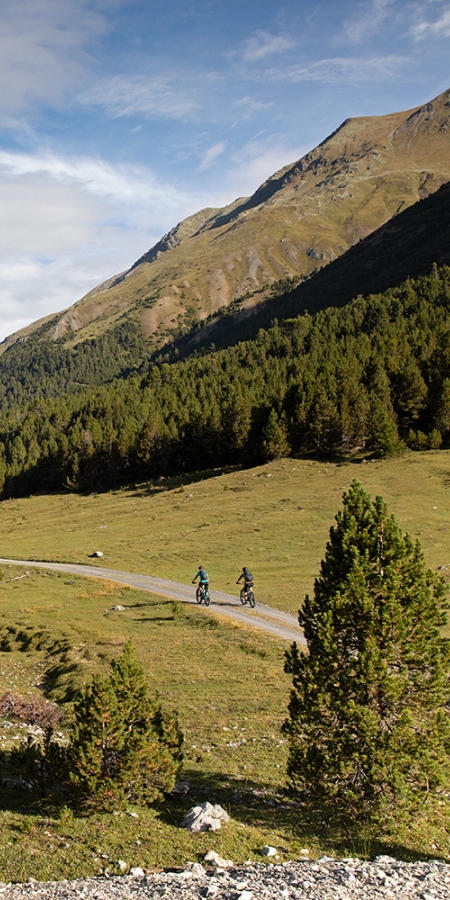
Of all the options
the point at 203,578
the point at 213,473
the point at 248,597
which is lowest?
the point at 248,597

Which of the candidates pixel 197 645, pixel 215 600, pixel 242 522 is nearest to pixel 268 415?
pixel 242 522

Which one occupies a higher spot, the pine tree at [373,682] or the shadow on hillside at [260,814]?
the pine tree at [373,682]

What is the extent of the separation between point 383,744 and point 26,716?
1418 cm

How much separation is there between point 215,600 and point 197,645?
35.4 ft

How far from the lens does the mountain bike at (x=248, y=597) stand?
3622cm

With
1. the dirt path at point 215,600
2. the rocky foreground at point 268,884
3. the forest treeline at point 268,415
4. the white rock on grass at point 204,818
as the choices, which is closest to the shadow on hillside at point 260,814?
the white rock on grass at point 204,818

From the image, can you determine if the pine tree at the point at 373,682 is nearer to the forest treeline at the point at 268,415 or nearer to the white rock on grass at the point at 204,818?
the white rock on grass at the point at 204,818

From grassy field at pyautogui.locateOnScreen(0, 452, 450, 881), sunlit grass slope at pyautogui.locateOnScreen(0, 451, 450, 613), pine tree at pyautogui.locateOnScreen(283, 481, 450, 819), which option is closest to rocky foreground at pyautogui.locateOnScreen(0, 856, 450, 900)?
grassy field at pyautogui.locateOnScreen(0, 452, 450, 881)

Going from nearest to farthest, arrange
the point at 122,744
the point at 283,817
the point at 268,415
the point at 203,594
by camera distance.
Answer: the point at 122,744
the point at 283,817
the point at 203,594
the point at 268,415

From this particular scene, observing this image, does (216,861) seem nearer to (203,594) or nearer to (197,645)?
(197,645)

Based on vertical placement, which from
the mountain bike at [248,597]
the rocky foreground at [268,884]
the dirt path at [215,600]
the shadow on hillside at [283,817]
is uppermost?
the rocky foreground at [268,884]

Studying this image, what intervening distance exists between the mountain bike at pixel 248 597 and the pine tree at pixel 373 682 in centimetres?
2349

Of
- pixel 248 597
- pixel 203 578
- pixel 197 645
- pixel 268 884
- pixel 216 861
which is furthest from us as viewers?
pixel 203 578

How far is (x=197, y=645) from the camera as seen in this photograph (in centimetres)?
2870
